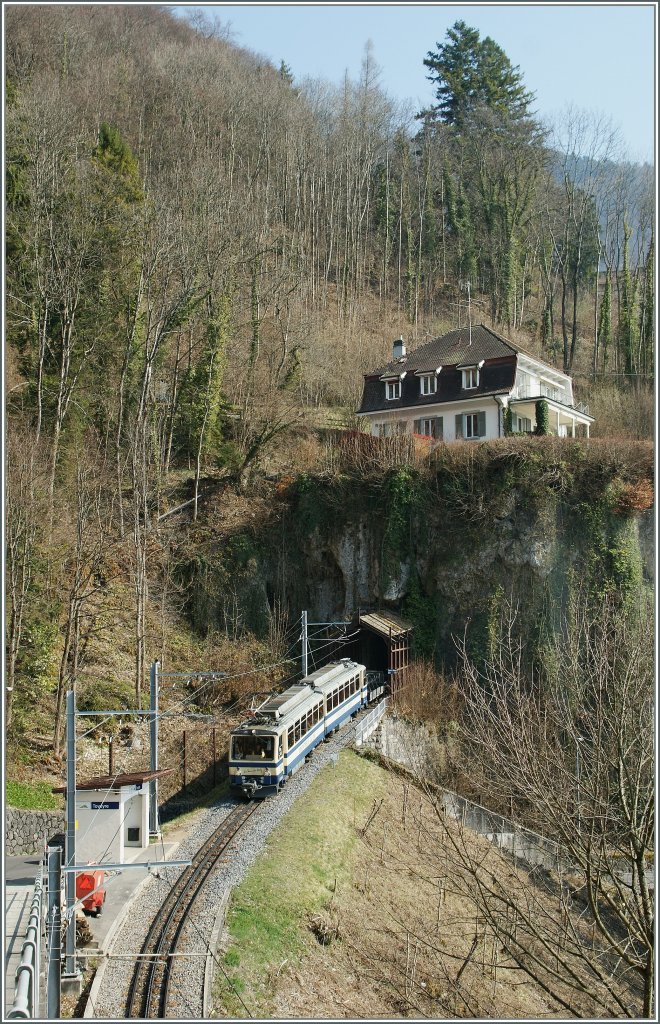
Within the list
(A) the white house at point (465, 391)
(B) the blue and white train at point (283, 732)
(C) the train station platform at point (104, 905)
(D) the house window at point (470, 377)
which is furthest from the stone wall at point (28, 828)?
(D) the house window at point (470, 377)

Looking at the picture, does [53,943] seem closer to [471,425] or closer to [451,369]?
[471,425]

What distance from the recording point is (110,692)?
2744cm

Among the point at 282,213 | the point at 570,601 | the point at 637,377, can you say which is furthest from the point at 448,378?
the point at 282,213

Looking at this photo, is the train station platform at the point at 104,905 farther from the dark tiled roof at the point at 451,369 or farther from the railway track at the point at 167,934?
the dark tiled roof at the point at 451,369

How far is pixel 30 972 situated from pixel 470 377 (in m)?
31.6

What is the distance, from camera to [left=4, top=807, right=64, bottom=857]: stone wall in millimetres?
21375

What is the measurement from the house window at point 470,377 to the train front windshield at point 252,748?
2056 cm

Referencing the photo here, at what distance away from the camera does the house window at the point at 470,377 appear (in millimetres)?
37662

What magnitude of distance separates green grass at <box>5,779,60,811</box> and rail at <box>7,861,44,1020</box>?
7.68 meters

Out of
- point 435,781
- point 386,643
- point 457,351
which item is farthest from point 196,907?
point 457,351

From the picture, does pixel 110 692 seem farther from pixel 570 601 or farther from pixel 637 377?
pixel 637 377

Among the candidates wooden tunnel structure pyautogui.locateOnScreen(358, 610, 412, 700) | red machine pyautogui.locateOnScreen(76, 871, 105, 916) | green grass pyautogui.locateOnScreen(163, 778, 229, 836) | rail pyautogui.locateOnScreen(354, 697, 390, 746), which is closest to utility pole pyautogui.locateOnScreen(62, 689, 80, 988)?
red machine pyautogui.locateOnScreen(76, 871, 105, 916)

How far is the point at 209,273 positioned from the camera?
36.1 m

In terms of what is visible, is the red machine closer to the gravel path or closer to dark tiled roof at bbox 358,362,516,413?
the gravel path
